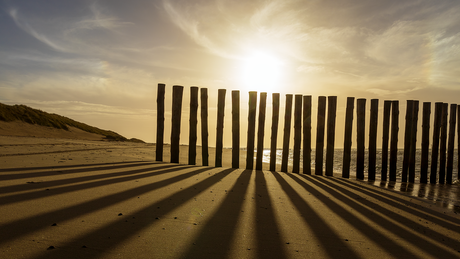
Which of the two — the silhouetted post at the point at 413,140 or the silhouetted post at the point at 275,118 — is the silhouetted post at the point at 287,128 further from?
the silhouetted post at the point at 413,140

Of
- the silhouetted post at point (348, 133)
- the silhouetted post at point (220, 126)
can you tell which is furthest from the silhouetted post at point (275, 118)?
the silhouetted post at point (348, 133)

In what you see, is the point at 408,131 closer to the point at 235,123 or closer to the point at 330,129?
the point at 330,129

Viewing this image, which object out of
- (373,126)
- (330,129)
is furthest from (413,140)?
(330,129)

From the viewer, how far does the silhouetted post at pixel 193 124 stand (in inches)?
280

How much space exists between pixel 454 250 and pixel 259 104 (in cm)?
510

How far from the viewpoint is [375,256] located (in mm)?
2143

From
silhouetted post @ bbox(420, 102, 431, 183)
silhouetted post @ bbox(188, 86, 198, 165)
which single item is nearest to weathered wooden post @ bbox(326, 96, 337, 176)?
silhouetted post @ bbox(420, 102, 431, 183)

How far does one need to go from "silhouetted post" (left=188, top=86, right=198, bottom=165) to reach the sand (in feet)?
8.80

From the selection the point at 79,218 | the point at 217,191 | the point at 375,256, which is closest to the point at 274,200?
the point at 217,191

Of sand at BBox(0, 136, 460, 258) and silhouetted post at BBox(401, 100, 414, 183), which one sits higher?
silhouetted post at BBox(401, 100, 414, 183)

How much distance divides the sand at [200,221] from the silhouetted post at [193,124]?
2.68m

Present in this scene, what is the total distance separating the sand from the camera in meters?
2.02

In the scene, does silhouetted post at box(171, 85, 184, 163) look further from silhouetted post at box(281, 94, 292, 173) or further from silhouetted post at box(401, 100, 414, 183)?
silhouetted post at box(401, 100, 414, 183)

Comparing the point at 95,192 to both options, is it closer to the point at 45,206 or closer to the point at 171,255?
the point at 45,206
